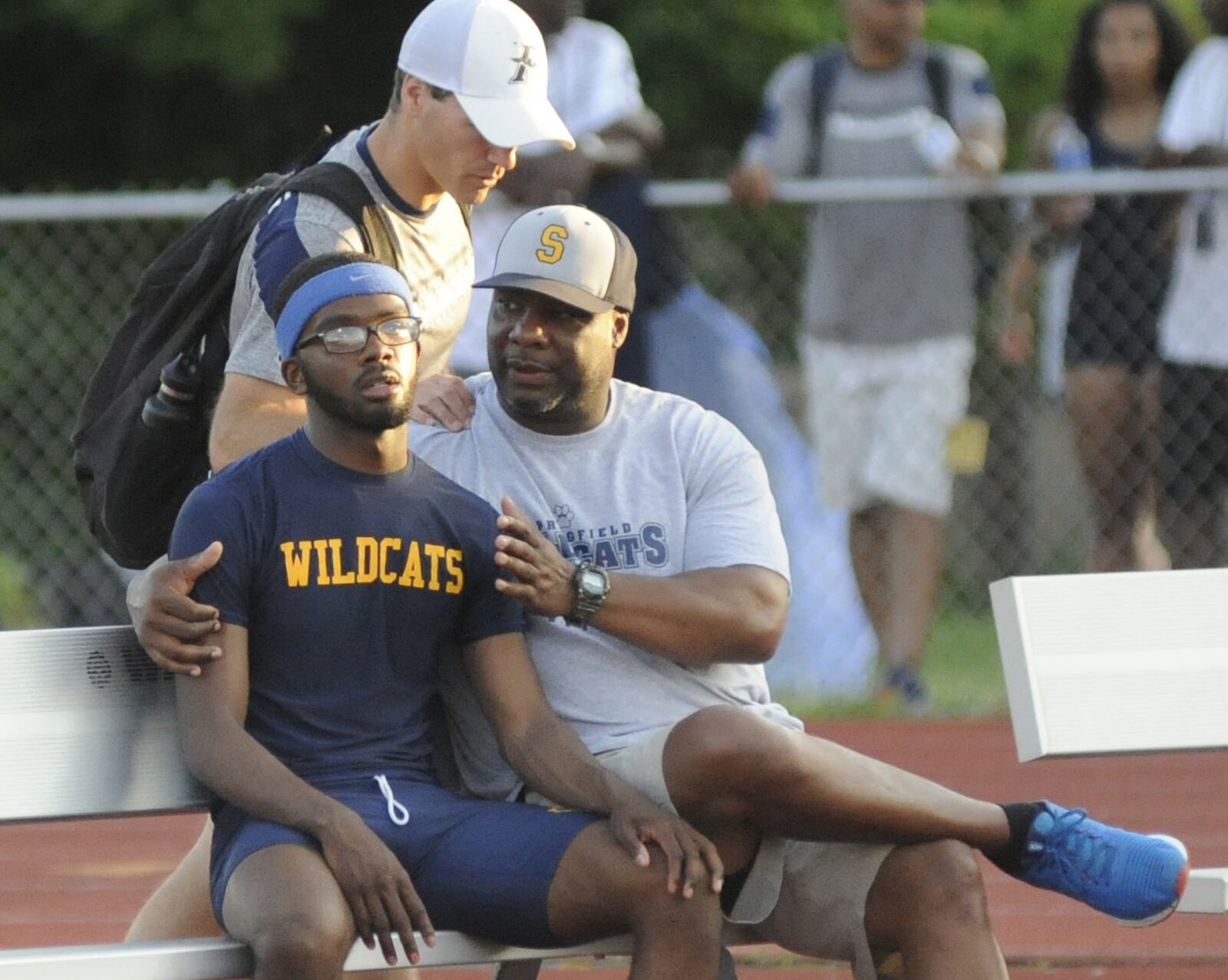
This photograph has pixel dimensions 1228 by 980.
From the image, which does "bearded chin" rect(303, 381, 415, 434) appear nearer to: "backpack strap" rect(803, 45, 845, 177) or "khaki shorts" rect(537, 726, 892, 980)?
"khaki shorts" rect(537, 726, 892, 980)

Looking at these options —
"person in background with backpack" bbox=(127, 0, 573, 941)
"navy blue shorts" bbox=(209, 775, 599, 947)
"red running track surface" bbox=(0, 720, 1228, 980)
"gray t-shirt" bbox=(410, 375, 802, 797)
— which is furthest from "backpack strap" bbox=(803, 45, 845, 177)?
"navy blue shorts" bbox=(209, 775, 599, 947)

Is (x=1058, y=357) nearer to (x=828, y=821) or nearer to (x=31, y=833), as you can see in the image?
(x=31, y=833)

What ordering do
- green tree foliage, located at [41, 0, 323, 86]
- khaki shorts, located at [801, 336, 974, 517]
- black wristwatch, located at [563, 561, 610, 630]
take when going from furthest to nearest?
green tree foliage, located at [41, 0, 323, 86]
khaki shorts, located at [801, 336, 974, 517]
black wristwatch, located at [563, 561, 610, 630]

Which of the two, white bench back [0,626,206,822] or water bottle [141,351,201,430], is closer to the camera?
white bench back [0,626,206,822]

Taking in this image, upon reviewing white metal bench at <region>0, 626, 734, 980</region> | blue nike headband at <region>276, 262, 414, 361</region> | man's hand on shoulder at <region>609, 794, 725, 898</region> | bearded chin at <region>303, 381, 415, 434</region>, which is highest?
blue nike headband at <region>276, 262, 414, 361</region>

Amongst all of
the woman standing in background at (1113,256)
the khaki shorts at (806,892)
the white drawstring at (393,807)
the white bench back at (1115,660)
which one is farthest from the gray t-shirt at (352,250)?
the woman standing in background at (1113,256)

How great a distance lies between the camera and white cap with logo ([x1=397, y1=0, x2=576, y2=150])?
4.16m

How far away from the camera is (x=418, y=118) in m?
4.18

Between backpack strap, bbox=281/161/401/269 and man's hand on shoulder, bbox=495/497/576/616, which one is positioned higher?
backpack strap, bbox=281/161/401/269

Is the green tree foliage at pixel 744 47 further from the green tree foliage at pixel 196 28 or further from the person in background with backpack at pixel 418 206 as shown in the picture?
the person in background with backpack at pixel 418 206

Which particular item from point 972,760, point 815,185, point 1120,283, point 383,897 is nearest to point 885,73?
point 815,185

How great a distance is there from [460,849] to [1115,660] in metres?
1.28

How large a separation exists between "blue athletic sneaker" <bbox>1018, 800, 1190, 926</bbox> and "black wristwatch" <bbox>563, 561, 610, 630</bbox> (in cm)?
79

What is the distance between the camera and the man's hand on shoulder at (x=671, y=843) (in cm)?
358
